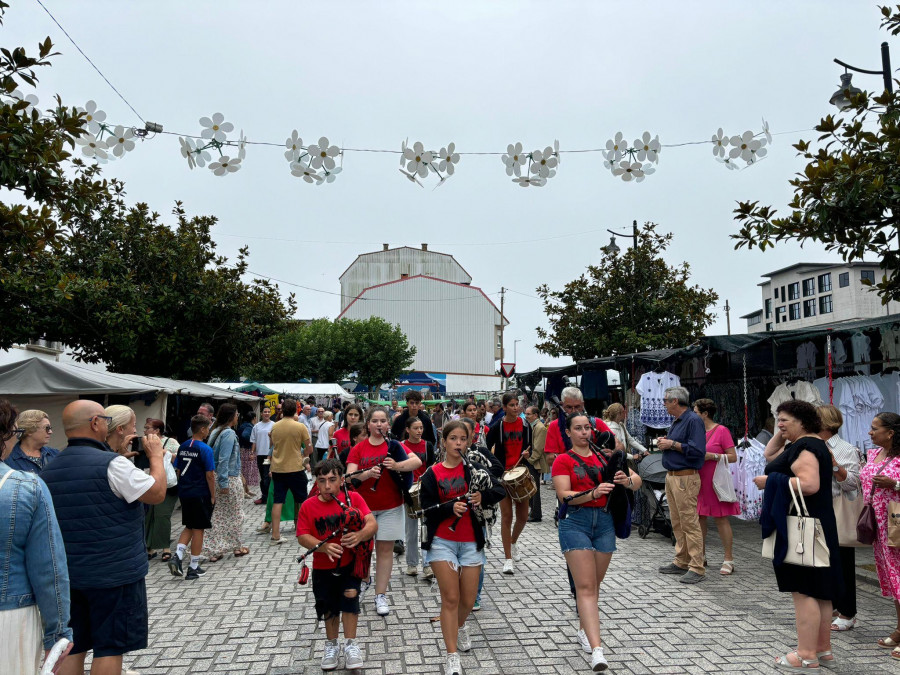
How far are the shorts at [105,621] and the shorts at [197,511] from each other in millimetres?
3809

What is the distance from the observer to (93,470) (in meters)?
3.39

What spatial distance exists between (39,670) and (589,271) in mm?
19688

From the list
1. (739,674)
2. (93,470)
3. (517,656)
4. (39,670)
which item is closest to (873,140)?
(739,674)

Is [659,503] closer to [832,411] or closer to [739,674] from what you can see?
[832,411]

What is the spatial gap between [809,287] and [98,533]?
5966 centimetres

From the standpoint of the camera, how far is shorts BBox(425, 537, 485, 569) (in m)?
4.45

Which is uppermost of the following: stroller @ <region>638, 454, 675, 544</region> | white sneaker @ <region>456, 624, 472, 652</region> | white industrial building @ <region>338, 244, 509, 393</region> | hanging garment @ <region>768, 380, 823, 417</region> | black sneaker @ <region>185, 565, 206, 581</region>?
white industrial building @ <region>338, 244, 509, 393</region>

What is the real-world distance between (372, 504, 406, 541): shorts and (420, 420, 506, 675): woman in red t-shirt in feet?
4.16

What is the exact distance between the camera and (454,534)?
4543 mm

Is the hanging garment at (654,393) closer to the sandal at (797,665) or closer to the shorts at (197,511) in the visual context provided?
the sandal at (797,665)

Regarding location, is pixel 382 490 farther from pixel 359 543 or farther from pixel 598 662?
pixel 598 662

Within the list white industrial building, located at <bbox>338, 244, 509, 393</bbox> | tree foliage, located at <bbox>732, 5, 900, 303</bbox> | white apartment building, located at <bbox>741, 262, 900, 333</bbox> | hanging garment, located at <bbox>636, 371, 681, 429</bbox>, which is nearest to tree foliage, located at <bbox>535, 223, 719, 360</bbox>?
hanging garment, located at <bbox>636, 371, 681, 429</bbox>

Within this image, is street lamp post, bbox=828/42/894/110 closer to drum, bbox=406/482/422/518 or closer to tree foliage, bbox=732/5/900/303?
tree foliage, bbox=732/5/900/303

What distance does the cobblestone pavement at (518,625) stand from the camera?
459 cm
